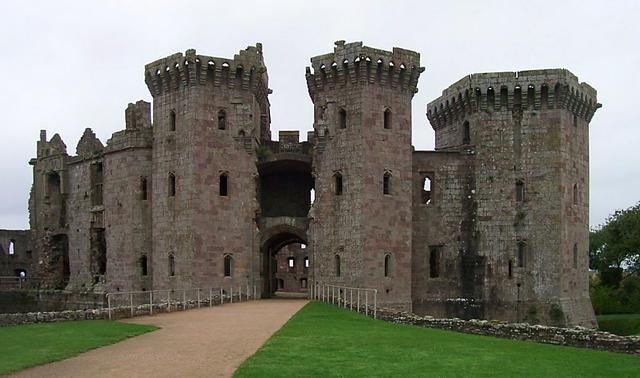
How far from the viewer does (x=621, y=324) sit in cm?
4297

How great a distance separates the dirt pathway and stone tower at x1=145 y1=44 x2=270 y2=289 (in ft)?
34.8

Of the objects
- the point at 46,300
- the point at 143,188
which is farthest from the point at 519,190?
the point at 46,300

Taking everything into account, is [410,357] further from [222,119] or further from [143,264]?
[143,264]

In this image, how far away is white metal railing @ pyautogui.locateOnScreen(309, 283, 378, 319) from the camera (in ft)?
107

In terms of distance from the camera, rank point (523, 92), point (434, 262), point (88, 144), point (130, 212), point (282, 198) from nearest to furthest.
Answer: point (523, 92) → point (434, 262) → point (130, 212) → point (282, 198) → point (88, 144)

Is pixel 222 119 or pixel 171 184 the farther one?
pixel 171 184

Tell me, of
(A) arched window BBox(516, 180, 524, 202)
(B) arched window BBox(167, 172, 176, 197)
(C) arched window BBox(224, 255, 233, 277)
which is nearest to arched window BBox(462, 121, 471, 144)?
(A) arched window BBox(516, 180, 524, 202)

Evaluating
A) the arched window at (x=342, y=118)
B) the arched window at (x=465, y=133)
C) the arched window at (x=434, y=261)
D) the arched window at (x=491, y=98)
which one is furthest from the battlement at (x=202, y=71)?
the arched window at (x=434, y=261)

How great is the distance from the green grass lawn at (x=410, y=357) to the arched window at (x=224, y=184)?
17.2 metres

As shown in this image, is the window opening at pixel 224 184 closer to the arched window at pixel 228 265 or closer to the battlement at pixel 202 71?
the arched window at pixel 228 265

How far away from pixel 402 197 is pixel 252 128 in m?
9.34

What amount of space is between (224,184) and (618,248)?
28.8 m

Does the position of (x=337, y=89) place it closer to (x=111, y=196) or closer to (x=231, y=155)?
(x=231, y=155)

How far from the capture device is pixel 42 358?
16.9 m
